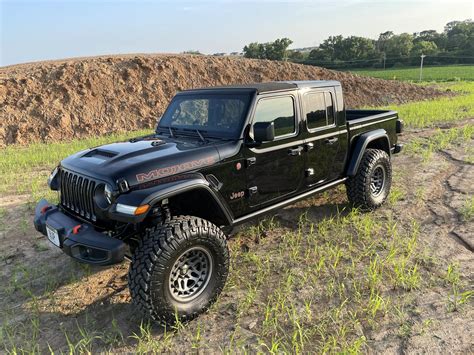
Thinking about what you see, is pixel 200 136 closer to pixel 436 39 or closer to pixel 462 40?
pixel 462 40


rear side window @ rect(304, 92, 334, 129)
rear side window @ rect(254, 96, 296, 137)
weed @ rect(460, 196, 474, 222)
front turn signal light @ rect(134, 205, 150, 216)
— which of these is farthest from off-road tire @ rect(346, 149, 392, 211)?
front turn signal light @ rect(134, 205, 150, 216)

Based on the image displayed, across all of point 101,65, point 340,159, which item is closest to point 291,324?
point 340,159

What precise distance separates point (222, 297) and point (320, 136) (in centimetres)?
224

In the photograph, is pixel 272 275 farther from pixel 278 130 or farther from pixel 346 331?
pixel 278 130

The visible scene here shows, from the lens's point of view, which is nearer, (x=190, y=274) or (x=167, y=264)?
(x=167, y=264)

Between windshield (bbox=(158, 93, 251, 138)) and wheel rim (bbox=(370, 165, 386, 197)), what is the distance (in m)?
2.64

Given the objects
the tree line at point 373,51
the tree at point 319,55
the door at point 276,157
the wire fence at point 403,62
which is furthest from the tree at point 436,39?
the door at point 276,157

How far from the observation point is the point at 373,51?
57.9 m

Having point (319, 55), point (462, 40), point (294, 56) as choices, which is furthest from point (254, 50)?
point (462, 40)

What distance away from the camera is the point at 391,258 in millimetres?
3912

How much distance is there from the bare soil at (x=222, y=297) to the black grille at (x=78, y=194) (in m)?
0.88

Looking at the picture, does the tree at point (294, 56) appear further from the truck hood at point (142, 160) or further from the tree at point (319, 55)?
the truck hood at point (142, 160)

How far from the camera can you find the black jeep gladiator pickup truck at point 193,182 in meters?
2.93

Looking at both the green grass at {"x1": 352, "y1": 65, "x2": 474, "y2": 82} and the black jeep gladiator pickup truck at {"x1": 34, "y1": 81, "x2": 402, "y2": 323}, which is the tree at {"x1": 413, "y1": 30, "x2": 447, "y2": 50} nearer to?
the green grass at {"x1": 352, "y1": 65, "x2": 474, "y2": 82}
